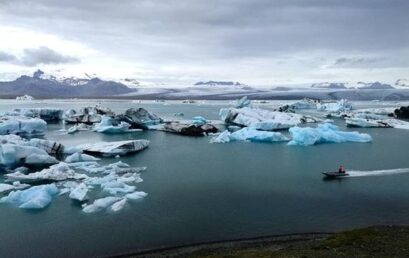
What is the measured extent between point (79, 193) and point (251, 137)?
51.6 ft

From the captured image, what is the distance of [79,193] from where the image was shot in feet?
45.5

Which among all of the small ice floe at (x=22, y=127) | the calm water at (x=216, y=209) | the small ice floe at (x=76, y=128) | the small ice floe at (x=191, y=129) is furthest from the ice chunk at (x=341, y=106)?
the small ice floe at (x=22, y=127)

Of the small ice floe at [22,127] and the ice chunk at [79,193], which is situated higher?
the small ice floe at [22,127]

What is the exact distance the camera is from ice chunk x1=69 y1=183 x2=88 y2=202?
13.7 m

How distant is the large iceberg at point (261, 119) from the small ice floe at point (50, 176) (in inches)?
692

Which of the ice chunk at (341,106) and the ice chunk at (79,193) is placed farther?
the ice chunk at (341,106)

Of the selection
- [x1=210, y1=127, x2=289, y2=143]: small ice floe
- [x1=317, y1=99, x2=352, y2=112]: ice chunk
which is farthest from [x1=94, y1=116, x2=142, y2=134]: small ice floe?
[x1=317, y1=99, x2=352, y2=112]: ice chunk

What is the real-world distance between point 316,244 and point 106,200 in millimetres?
6399

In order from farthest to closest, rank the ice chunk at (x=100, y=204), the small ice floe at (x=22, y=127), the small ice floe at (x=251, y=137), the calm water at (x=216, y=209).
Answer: the small ice floe at (x=22, y=127) < the small ice floe at (x=251, y=137) < the ice chunk at (x=100, y=204) < the calm water at (x=216, y=209)

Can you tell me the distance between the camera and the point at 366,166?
19484 mm

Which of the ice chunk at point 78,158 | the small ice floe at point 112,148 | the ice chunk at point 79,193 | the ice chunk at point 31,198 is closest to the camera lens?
the ice chunk at point 31,198

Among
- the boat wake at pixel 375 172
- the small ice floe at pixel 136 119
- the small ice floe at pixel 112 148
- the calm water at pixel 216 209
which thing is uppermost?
the small ice floe at pixel 136 119

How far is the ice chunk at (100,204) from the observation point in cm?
1272

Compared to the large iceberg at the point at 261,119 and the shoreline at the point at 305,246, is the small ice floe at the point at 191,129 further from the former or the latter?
the shoreline at the point at 305,246
